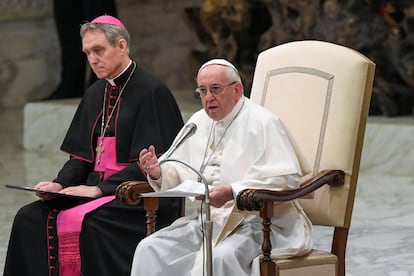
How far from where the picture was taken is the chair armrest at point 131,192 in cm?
508

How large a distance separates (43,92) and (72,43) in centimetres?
120

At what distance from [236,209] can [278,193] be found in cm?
33

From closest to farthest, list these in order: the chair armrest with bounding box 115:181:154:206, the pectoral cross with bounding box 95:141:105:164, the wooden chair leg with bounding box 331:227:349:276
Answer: the chair armrest with bounding box 115:181:154:206, the wooden chair leg with bounding box 331:227:349:276, the pectoral cross with bounding box 95:141:105:164

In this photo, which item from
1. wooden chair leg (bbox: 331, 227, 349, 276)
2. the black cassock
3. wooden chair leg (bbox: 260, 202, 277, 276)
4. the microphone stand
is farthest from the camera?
the black cassock

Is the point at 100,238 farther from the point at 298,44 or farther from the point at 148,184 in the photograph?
the point at 298,44

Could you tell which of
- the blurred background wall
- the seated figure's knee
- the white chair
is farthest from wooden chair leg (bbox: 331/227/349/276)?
the blurred background wall

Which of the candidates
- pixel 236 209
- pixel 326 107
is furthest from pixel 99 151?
pixel 326 107

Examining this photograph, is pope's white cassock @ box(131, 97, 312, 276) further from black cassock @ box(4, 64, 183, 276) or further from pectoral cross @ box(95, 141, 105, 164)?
pectoral cross @ box(95, 141, 105, 164)

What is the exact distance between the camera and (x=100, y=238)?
5504mm

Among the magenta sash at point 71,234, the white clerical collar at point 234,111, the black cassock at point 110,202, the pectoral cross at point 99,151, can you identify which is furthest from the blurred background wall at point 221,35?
the white clerical collar at point 234,111

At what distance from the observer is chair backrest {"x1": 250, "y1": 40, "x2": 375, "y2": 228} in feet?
16.9

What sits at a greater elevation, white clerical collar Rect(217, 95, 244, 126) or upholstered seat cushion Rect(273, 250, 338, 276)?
white clerical collar Rect(217, 95, 244, 126)

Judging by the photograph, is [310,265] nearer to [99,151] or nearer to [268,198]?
[268,198]

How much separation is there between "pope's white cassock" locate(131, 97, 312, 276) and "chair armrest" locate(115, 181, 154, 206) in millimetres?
84
